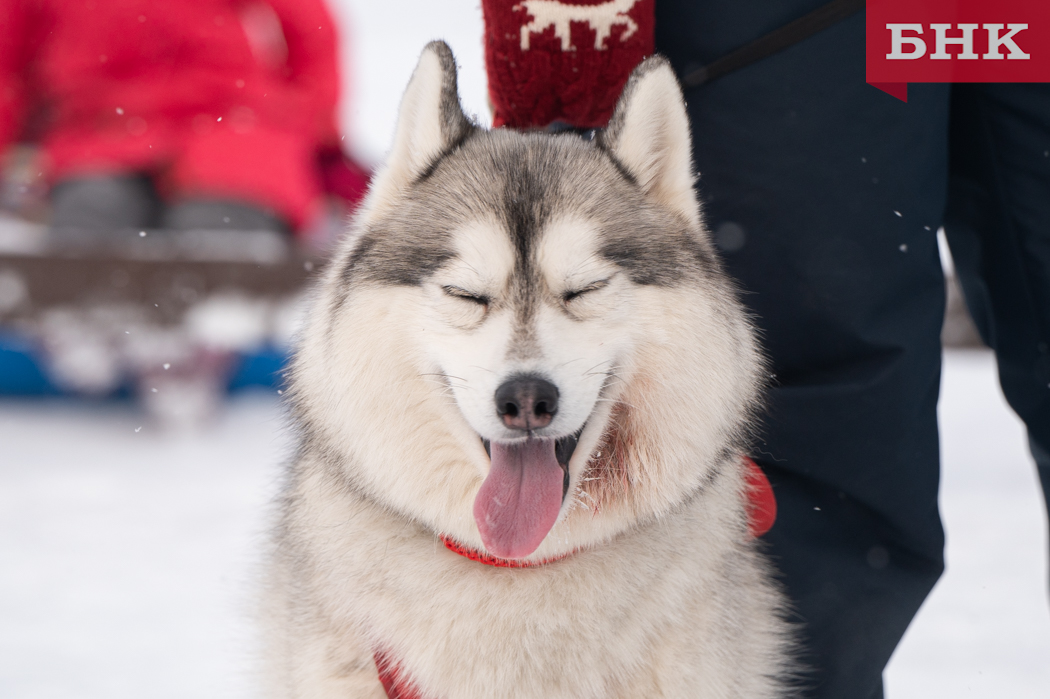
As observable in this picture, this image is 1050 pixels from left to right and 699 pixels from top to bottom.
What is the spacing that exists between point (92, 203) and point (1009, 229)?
4.62 metres

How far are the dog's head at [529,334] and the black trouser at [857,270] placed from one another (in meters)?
0.32

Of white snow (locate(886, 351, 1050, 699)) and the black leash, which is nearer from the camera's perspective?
the black leash

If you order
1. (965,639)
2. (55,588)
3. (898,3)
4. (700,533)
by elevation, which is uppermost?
(898,3)

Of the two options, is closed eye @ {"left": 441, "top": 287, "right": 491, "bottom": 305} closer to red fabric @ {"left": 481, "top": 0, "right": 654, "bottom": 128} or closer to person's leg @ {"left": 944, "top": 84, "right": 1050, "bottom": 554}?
red fabric @ {"left": 481, "top": 0, "right": 654, "bottom": 128}

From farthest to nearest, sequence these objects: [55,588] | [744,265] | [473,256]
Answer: [55,588]
[744,265]
[473,256]

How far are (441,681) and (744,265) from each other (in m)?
1.10

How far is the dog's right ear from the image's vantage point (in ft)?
4.72

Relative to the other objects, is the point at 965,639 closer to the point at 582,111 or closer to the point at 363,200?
the point at 582,111

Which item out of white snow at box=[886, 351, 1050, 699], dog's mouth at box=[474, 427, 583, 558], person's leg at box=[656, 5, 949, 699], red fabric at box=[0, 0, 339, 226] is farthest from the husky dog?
red fabric at box=[0, 0, 339, 226]

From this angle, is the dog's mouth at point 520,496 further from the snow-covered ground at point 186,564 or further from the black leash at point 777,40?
the black leash at point 777,40

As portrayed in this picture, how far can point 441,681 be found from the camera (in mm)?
1353

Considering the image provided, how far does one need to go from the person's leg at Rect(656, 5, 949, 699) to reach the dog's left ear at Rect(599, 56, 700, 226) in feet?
0.97

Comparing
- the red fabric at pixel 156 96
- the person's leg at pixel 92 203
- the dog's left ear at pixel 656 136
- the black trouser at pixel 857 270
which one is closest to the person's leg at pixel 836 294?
the black trouser at pixel 857 270

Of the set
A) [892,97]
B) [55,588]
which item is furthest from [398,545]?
[55,588]
